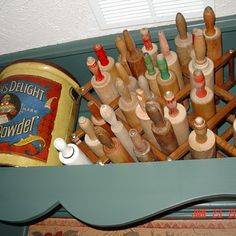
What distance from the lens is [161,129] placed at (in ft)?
1.87

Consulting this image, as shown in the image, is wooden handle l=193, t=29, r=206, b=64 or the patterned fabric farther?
the patterned fabric

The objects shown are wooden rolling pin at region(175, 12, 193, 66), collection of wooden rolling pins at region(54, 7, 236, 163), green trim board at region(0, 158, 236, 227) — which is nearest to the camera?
green trim board at region(0, 158, 236, 227)

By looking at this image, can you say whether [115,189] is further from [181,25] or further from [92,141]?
[181,25]

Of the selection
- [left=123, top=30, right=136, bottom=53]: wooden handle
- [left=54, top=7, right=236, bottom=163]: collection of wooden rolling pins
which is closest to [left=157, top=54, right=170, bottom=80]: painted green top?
[left=54, top=7, right=236, bottom=163]: collection of wooden rolling pins

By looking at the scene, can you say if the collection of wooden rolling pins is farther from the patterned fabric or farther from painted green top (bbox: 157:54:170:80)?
the patterned fabric

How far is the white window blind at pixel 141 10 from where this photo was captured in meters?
0.73

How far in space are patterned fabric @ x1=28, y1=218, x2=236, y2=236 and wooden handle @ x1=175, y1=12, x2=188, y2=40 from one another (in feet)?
1.39

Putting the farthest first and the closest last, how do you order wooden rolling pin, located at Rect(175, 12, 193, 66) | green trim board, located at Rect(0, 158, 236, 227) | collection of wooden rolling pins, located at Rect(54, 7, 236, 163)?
wooden rolling pin, located at Rect(175, 12, 193, 66) < collection of wooden rolling pins, located at Rect(54, 7, 236, 163) < green trim board, located at Rect(0, 158, 236, 227)

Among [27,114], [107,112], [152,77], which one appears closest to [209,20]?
[152,77]

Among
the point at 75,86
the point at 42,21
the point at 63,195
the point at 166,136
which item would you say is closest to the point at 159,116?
the point at 166,136

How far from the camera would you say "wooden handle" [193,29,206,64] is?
57 cm

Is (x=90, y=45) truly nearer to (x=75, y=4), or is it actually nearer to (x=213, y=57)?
(x=75, y=4)

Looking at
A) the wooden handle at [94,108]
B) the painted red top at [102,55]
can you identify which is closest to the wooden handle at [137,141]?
the wooden handle at [94,108]

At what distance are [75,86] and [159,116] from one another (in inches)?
12.7
